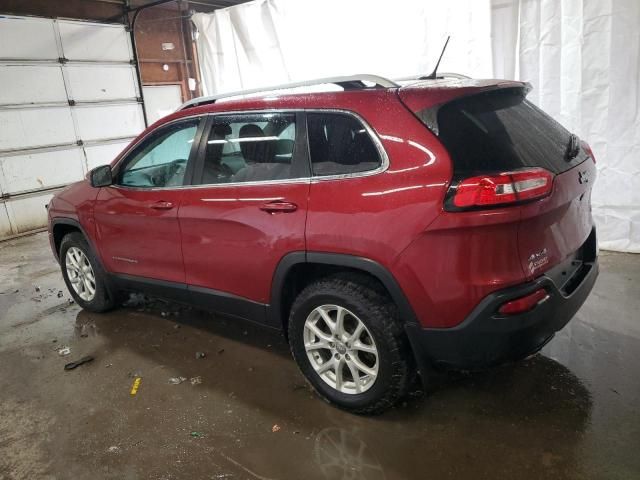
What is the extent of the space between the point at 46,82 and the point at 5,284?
387cm

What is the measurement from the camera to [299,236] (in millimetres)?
2396

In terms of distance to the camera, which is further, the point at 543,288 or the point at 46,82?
the point at 46,82

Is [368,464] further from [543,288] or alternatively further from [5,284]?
[5,284]

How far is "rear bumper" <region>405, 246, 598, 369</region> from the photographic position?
198 centimetres

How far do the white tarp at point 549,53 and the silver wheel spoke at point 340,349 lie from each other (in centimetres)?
337

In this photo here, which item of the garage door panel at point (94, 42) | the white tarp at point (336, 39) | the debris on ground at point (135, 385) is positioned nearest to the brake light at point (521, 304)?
the debris on ground at point (135, 385)

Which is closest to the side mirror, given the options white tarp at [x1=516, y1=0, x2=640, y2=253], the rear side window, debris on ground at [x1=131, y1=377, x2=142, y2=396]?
debris on ground at [x1=131, y1=377, x2=142, y2=396]

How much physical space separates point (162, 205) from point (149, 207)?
0.15 metres

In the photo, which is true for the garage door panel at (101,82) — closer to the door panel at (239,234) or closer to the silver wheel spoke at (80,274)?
the silver wheel spoke at (80,274)

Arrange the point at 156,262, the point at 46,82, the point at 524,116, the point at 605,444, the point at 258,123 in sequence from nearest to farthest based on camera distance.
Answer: the point at 605,444 → the point at 524,116 → the point at 258,123 → the point at 156,262 → the point at 46,82

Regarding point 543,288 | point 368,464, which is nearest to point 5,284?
point 368,464

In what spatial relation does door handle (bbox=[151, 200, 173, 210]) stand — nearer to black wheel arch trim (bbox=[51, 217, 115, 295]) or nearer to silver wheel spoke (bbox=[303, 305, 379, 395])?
black wheel arch trim (bbox=[51, 217, 115, 295])

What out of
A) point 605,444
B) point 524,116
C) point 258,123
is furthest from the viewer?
point 258,123

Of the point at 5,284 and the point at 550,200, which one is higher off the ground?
the point at 550,200
